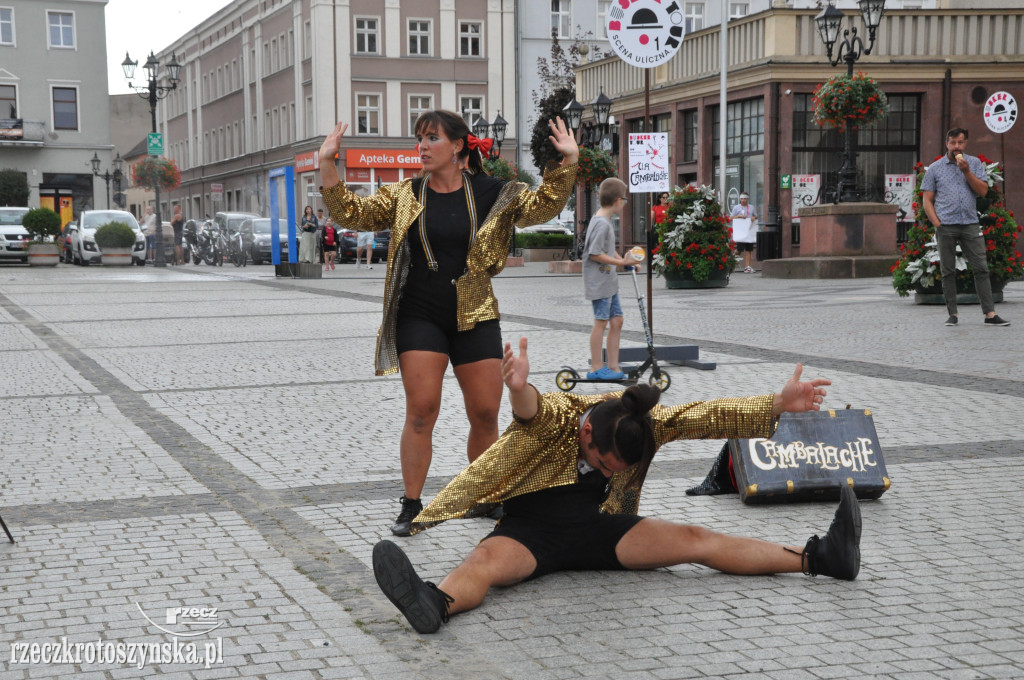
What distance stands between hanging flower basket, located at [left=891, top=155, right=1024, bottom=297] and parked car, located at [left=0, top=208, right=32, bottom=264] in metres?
26.5

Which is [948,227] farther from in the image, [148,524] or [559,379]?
[148,524]

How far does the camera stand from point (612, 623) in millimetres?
3928

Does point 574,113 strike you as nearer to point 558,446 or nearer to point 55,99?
point 558,446

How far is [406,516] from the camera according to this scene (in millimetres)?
5109

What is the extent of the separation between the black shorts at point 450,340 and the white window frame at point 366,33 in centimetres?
5111

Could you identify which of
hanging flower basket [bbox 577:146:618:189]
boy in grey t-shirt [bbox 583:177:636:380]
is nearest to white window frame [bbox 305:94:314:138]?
hanging flower basket [bbox 577:146:618:189]

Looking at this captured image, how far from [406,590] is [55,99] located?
6378 centimetres

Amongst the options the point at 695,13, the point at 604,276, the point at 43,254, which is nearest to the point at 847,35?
the point at 604,276

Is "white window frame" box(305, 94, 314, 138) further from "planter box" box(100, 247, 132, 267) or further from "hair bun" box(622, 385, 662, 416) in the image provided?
"hair bun" box(622, 385, 662, 416)

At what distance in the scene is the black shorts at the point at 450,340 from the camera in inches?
201

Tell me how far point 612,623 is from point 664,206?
17.4 m

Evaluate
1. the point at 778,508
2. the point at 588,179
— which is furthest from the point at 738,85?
the point at 778,508

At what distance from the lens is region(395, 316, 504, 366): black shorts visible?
201 inches

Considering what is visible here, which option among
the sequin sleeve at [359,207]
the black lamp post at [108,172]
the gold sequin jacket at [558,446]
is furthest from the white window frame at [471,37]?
the gold sequin jacket at [558,446]
